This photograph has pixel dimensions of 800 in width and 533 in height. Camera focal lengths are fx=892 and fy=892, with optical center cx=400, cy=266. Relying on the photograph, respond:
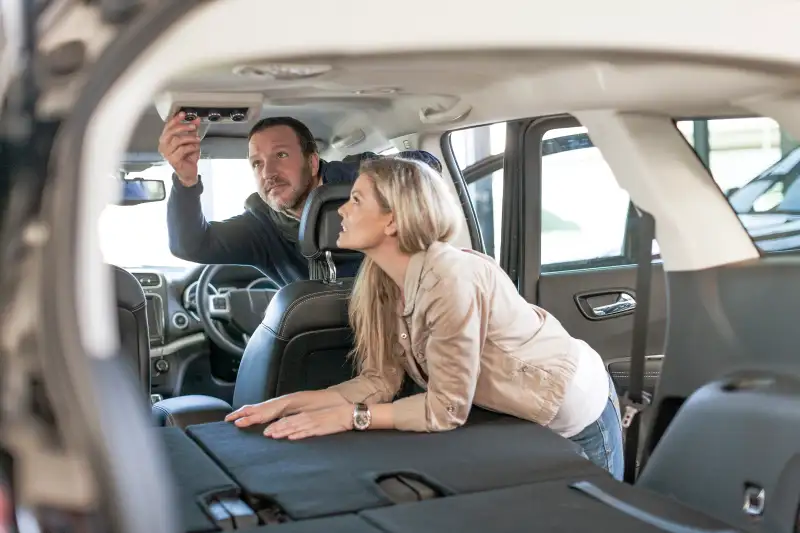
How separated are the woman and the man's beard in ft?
2.68

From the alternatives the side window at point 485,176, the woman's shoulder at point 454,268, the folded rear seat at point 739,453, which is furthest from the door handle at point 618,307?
the folded rear seat at point 739,453

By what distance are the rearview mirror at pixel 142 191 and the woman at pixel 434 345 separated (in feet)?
4.37

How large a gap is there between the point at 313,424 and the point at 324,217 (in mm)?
821

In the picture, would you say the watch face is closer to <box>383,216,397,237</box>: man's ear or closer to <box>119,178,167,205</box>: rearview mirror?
<box>383,216,397,237</box>: man's ear

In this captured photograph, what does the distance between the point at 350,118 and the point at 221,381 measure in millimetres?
1843

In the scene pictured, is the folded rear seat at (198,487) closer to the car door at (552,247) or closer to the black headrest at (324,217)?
the black headrest at (324,217)

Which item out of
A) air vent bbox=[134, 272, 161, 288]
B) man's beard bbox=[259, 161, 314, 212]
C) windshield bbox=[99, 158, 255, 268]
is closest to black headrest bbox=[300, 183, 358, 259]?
man's beard bbox=[259, 161, 314, 212]

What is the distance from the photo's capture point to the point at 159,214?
15.6ft

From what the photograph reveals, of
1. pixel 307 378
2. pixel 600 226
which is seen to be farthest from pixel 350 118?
pixel 600 226

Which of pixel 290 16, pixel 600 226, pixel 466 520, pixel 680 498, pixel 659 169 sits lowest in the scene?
pixel 680 498

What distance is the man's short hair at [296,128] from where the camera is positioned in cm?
329

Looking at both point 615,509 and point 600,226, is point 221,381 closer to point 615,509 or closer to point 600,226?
point 600,226

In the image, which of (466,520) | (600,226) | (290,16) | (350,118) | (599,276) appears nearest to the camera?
(290,16)

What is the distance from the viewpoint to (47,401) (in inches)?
32.5
